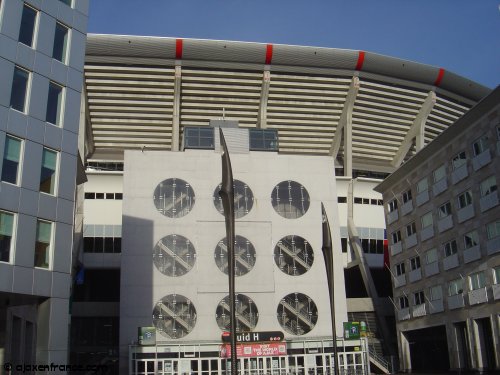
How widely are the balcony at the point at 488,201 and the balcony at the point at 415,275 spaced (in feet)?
34.3

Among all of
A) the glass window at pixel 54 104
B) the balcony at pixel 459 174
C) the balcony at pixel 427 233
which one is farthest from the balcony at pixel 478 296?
the glass window at pixel 54 104

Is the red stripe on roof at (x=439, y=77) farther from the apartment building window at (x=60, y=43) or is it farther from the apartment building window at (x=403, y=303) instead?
the apartment building window at (x=60, y=43)

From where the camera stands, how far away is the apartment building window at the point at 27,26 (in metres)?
23.5

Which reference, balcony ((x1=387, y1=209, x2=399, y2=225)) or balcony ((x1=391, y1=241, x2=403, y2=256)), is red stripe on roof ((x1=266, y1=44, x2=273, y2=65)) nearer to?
balcony ((x1=387, y1=209, x2=399, y2=225))

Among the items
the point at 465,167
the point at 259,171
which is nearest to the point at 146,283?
the point at 259,171

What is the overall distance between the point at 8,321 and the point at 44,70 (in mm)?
10588

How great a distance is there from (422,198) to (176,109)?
27343 mm

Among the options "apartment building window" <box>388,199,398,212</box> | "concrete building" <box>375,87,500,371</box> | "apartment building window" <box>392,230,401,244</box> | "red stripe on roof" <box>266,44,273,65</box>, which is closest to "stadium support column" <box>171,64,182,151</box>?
"red stripe on roof" <box>266,44,273,65</box>

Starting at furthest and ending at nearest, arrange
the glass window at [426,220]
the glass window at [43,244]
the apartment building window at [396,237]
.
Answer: the apartment building window at [396,237] → the glass window at [426,220] → the glass window at [43,244]

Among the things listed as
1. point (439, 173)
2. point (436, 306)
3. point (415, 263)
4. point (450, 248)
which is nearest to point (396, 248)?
point (415, 263)

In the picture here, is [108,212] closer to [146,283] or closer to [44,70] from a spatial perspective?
[146,283]

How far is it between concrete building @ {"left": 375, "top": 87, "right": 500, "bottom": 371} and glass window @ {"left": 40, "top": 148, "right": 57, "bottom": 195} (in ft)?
95.5

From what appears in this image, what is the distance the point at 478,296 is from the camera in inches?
1679

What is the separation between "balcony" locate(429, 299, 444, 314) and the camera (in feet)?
157
